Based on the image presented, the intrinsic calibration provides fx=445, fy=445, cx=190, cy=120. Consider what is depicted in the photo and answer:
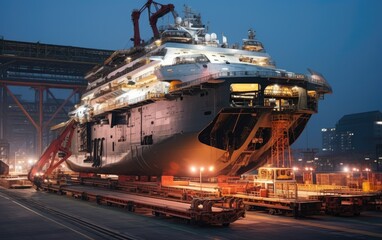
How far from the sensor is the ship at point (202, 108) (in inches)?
991

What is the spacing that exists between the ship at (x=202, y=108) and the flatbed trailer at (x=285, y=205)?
4.18m

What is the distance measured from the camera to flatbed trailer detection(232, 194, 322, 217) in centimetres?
1995

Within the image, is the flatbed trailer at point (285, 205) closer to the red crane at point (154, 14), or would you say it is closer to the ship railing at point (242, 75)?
the ship railing at point (242, 75)

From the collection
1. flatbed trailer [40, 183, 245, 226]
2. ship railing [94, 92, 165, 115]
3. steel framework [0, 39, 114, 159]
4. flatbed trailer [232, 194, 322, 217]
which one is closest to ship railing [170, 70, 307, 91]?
ship railing [94, 92, 165, 115]

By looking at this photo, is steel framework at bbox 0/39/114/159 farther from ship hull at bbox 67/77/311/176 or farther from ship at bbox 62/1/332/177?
ship hull at bbox 67/77/311/176

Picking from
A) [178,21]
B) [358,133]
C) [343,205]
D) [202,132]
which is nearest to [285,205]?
[343,205]

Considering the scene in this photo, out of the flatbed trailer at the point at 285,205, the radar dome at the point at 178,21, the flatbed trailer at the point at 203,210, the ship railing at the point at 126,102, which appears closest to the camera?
the flatbed trailer at the point at 203,210

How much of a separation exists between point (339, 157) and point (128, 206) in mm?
87438

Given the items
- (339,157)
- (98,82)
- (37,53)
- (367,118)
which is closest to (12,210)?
(98,82)

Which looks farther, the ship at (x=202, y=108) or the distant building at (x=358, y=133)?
the distant building at (x=358, y=133)

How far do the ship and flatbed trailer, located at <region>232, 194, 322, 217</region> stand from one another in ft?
13.7

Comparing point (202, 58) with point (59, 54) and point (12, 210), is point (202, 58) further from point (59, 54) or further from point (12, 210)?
point (59, 54)

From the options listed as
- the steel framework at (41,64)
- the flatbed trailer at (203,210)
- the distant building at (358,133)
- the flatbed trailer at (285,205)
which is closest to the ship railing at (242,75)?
the flatbed trailer at (285,205)

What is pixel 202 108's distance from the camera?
25656 millimetres
